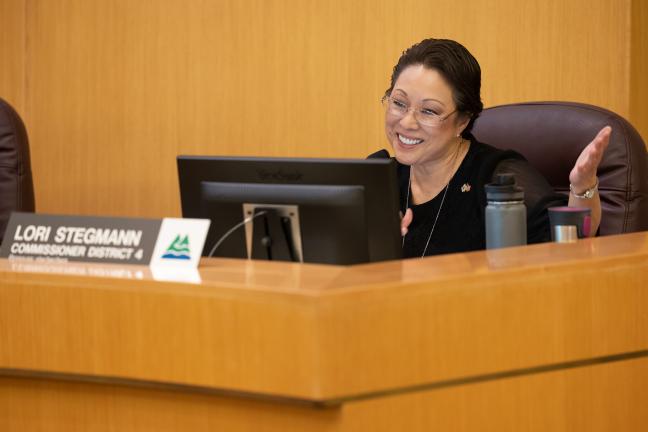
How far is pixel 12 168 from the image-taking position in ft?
11.6

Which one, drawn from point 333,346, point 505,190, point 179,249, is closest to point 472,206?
point 505,190

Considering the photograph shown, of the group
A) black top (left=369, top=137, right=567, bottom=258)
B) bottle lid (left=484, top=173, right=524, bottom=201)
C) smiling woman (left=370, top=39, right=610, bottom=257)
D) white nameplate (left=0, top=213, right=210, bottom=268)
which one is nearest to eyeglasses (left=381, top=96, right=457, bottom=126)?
smiling woman (left=370, top=39, right=610, bottom=257)

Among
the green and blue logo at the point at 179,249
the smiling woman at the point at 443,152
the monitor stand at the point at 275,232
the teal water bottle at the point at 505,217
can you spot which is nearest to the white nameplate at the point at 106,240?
the green and blue logo at the point at 179,249

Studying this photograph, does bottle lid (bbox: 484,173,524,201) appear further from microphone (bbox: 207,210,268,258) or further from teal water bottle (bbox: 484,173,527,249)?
microphone (bbox: 207,210,268,258)

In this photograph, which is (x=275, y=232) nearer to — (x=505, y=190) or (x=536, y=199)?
(x=505, y=190)

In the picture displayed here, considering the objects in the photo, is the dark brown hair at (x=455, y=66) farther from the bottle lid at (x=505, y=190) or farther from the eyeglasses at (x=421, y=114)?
the bottle lid at (x=505, y=190)

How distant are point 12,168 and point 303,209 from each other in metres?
1.83

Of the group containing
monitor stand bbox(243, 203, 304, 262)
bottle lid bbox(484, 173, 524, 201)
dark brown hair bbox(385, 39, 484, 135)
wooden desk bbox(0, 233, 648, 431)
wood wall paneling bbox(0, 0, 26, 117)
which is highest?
wood wall paneling bbox(0, 0, 26, 117)

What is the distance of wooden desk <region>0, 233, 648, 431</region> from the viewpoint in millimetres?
1451

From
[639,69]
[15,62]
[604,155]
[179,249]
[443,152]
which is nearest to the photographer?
[179,249]

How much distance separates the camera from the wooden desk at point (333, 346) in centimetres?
145

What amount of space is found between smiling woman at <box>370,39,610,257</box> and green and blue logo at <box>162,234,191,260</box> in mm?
1066

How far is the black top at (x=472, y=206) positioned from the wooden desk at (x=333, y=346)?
861mm

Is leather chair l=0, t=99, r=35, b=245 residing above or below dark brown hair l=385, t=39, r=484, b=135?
below
